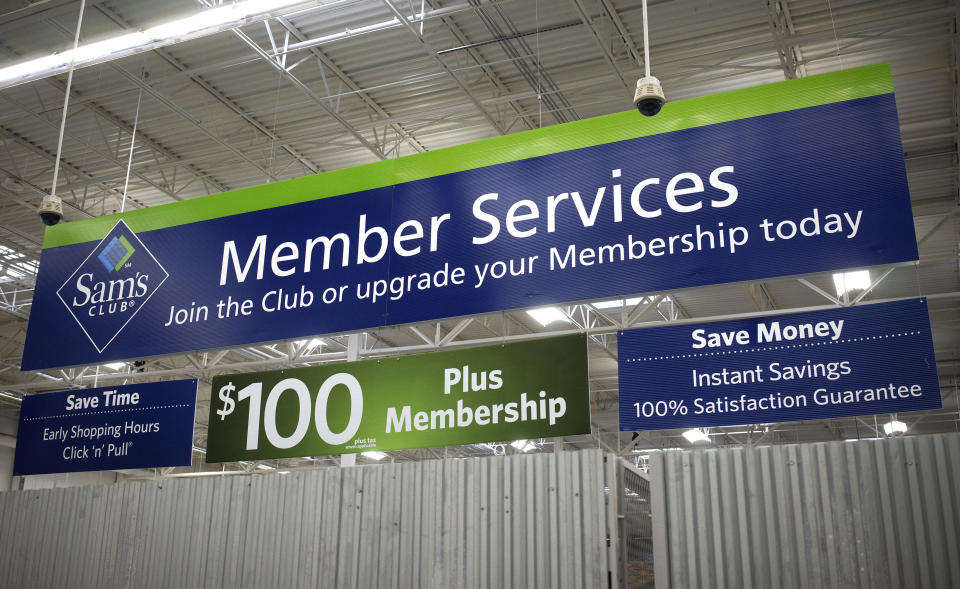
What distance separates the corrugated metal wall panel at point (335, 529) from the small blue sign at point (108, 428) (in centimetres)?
34

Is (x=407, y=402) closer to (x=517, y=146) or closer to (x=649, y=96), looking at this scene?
(x=517, y=146)

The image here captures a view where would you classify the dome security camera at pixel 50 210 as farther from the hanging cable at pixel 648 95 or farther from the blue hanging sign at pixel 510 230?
the hanging cable at pixel 648 95

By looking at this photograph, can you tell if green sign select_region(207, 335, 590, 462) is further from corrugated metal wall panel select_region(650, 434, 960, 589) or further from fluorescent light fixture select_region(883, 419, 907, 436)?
fluorescent light fixture select_region(883, 419, 907, 436)

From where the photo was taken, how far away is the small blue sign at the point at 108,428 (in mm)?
7457

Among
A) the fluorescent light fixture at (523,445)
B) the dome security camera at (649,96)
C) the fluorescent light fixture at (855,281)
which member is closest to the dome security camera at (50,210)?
the dome security camera at (649,96)

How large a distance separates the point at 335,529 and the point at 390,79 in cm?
835

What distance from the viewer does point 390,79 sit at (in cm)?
1277

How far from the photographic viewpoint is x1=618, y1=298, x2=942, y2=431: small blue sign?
7.20 meters

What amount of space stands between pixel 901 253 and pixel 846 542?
173 centimetres

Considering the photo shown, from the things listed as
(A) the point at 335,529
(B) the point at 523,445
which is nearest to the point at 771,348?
(A) the point at 335,529

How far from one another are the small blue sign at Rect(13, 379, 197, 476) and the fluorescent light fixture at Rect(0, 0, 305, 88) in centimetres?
321

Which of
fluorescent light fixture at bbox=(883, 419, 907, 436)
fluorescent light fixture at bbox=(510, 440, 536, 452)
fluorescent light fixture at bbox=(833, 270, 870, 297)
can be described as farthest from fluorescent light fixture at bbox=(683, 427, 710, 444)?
fluorescent light fixture at bbox=(833, 270, 870, 297)

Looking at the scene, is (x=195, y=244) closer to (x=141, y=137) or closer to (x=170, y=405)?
(x=170, y=405)

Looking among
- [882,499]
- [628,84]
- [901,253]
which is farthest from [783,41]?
[882,499]
